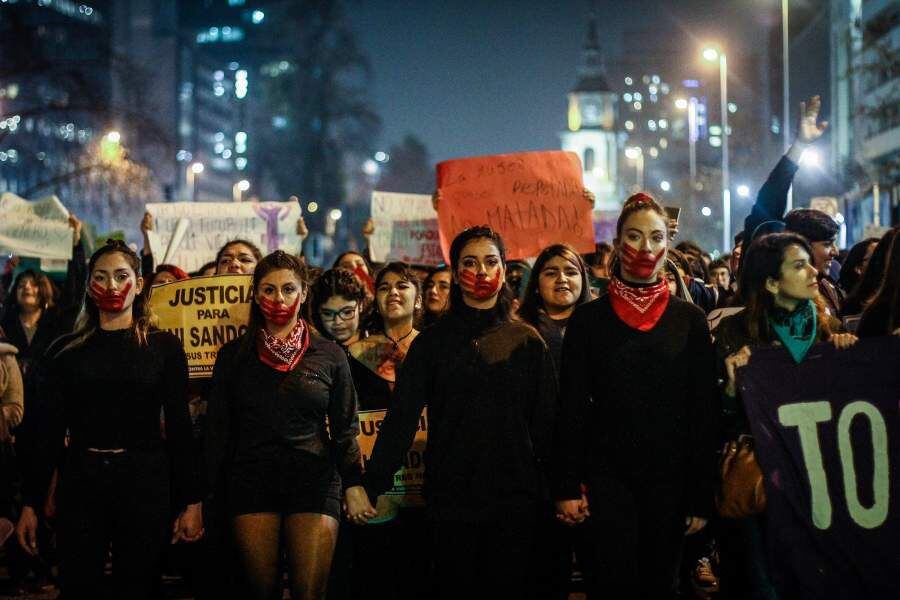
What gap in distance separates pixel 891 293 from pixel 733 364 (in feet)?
2.51

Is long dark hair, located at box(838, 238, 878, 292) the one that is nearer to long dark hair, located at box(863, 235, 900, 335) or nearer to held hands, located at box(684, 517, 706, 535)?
long dark hair, located at box(863, 235, 900, 335)

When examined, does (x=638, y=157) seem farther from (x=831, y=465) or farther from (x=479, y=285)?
(x=831, y=465)

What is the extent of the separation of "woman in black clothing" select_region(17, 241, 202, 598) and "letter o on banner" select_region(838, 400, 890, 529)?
2.85 metres

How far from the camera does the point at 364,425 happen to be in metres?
6.09

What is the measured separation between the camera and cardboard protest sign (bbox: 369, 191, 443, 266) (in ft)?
36.4

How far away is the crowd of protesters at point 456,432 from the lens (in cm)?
475

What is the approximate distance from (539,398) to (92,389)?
80.6 inches

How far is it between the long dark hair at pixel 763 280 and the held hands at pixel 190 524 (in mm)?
2650

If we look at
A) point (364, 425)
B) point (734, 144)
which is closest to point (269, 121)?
point (734, 144)

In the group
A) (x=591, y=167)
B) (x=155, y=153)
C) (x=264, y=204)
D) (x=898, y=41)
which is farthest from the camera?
(x=591, y=167)

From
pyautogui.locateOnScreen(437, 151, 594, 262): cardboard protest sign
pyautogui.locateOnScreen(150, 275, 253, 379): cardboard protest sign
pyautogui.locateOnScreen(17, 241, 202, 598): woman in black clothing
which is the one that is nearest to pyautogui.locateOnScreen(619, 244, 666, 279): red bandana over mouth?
pyautogui.locateOnScreen(17, 241, 202, 598): woman in black clothing

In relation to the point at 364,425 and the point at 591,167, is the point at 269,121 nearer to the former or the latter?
the point at 364,425

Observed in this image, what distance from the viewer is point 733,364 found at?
16.2 ft

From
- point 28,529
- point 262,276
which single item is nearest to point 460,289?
point 262,276
